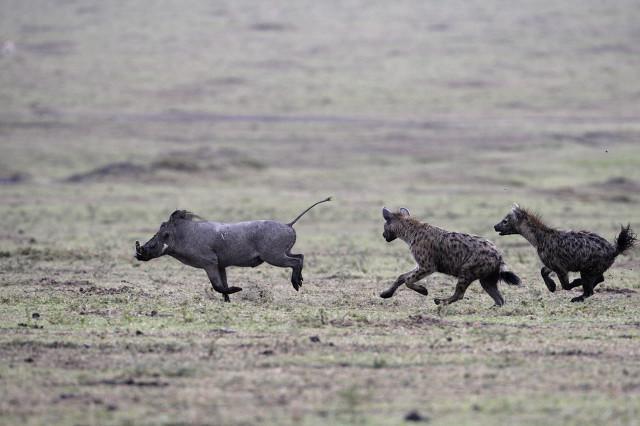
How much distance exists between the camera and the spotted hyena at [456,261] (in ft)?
38.8

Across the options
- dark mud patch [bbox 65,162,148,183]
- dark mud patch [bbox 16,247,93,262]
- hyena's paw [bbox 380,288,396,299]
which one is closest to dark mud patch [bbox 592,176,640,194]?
dark mud patch [bbox 65,162,148,183]

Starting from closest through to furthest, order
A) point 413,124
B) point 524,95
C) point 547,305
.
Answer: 1. point 547,305
2. point 413,124
3. point 524,95

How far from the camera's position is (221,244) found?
12.9m

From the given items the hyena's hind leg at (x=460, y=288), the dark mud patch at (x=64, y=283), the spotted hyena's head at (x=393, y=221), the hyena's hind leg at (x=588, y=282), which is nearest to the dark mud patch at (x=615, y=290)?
the hyena's hind leg at (x=588, y=282)

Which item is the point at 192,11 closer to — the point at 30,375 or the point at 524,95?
the point at 524,95

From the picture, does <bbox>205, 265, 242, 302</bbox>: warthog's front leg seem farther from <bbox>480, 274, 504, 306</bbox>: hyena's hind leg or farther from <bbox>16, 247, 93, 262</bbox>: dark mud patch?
<bbox>16, 247, 93, 262</bbox>: dark mud patch

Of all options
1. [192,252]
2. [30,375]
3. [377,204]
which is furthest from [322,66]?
[30,375]

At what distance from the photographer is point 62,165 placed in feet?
126

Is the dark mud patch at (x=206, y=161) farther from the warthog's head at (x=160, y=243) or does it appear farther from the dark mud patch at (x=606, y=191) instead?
the warthog's head at (x=160, y=243)

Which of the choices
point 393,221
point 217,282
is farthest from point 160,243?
point 393,221

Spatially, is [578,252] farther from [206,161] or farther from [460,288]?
[206,161]

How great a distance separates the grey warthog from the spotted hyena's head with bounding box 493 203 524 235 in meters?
2.69

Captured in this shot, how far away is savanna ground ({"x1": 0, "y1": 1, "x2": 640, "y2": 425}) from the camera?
782cm

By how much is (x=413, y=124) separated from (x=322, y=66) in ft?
83.0
